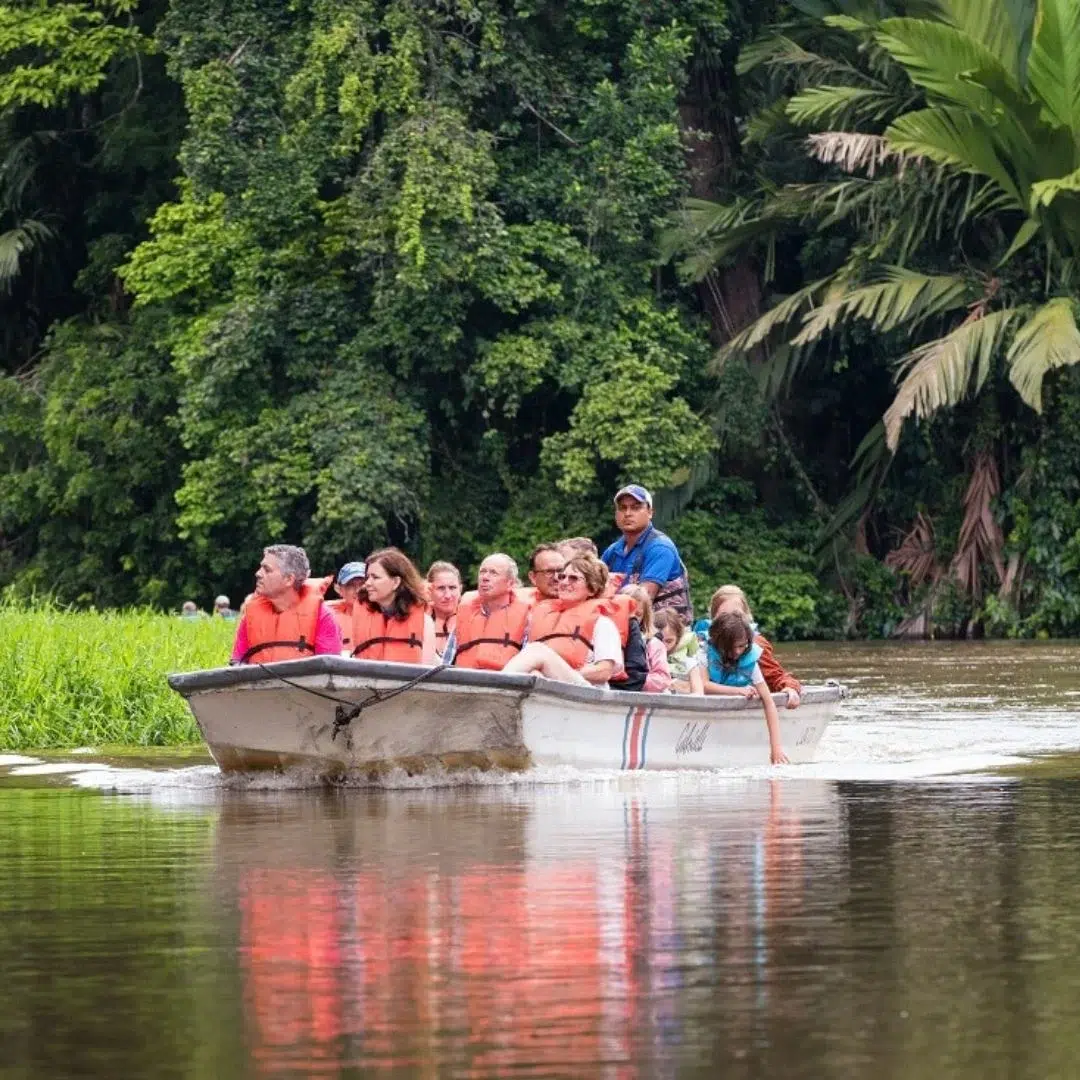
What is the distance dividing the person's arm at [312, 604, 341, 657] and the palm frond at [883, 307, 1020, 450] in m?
15.3

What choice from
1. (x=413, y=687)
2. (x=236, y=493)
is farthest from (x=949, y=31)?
(x=413, y=687)

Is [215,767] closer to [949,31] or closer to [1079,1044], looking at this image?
[1079,1044]

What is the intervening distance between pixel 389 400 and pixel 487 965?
2441cm

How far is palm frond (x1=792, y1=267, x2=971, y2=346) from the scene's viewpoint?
3044cm

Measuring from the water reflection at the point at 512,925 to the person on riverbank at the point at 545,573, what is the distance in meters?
2.38

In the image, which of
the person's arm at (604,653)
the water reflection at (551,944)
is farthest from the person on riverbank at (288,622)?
the water reflection at (551,944)

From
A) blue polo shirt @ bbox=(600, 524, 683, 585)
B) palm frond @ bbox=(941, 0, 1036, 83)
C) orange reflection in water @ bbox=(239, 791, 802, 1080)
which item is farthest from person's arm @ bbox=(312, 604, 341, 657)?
palm frond @ bbox=(941, 0, 1036, 83)

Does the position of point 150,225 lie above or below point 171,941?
above

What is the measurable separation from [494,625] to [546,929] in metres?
6.62

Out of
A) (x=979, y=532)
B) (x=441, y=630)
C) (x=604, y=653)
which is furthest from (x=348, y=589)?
(x=979, y=532)

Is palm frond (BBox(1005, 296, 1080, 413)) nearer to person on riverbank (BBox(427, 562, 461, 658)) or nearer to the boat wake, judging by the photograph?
the boat wake

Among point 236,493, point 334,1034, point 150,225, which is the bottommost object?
point 334,1034

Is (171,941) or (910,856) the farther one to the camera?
(910,856)

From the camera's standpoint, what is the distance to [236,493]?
31844 mm
